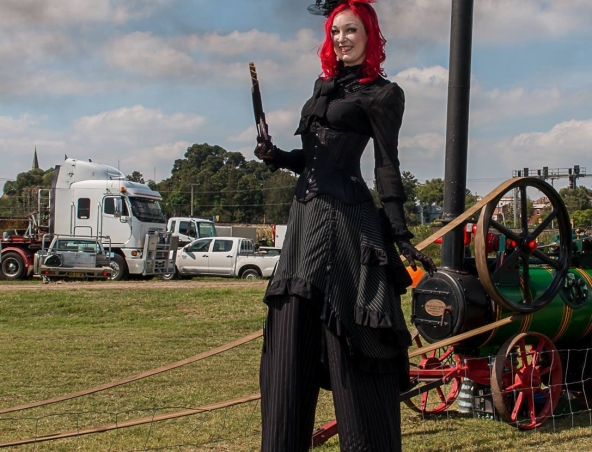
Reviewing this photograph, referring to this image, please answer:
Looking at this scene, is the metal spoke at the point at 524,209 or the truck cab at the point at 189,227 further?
the truck cab at the point at 189,227

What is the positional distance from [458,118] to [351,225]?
10.1ft

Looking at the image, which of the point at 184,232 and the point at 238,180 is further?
the point at 238,180

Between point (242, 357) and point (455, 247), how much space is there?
13.1 ft

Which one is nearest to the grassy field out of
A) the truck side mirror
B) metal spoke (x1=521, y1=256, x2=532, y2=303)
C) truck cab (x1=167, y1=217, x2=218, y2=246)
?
metal spoke (x1=521, y1=256, x2=532, y2=303)

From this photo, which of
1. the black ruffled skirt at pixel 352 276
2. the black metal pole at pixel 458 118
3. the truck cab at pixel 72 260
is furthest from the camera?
the truck cab at pixel 72 260

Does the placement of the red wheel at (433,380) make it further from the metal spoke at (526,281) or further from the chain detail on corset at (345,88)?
the chain detail on corset at (345,88)

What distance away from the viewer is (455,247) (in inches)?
219

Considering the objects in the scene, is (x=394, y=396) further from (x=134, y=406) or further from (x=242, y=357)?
(x=242, y=357)

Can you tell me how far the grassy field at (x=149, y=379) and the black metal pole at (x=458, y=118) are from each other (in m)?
1.39

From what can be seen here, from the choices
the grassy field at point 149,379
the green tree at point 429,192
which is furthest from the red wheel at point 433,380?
the green tree at point 429,192

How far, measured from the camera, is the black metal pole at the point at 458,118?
551 centimetres

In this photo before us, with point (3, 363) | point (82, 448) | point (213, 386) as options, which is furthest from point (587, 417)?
point (3, 363)

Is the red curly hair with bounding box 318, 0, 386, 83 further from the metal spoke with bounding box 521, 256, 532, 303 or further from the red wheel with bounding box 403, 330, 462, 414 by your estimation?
the red wheel with bounding box 403, 330, 462, 414

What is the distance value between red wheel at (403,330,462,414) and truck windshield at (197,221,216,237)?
26.1 metres
